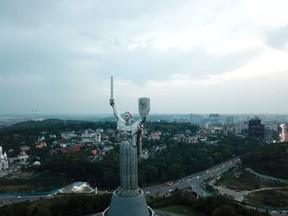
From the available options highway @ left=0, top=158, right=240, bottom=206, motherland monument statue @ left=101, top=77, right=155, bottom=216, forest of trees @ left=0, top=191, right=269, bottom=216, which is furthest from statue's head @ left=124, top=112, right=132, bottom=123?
highway @ left=0, top=158, right=240, bottom=206

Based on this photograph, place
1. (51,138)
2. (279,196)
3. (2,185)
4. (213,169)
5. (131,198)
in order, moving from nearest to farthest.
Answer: (131,198) < (279,196) < (2,185) < (213,169) < (51,138)

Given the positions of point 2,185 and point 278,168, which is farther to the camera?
point 278,168

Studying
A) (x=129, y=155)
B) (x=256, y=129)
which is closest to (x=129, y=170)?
(x=129, y=155)

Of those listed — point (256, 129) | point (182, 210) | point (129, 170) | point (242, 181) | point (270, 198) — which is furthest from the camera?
point (256, 129)

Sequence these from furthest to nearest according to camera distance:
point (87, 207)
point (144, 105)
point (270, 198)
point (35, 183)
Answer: point (35, 183)
point (270, 198)
point (87, 207)
point (144, 105)

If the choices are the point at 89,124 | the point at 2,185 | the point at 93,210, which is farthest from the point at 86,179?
the point at 89,124

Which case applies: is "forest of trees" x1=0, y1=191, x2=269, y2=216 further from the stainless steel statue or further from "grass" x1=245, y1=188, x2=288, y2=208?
the stainless steel statue

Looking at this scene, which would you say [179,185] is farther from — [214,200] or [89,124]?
[89,124]

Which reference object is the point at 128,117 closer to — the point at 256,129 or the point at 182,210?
the point at 182,210
